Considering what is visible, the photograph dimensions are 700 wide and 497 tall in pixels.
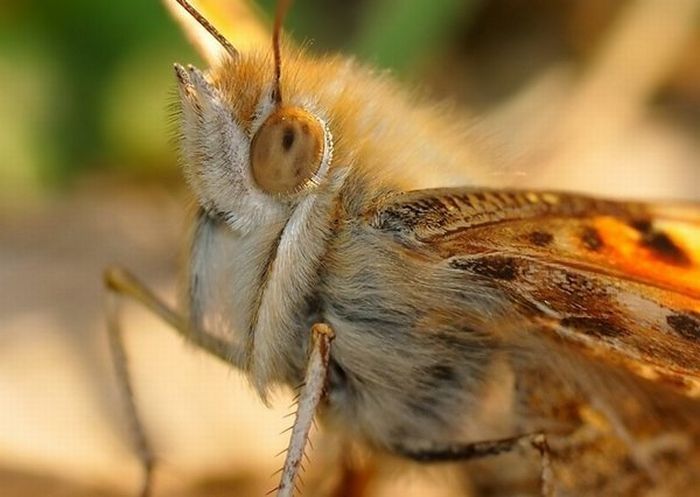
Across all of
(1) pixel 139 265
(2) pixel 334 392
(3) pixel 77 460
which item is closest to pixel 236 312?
(2) pixel 334 392

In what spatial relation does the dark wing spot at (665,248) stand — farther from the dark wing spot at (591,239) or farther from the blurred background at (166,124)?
the blurred background at (166,124)

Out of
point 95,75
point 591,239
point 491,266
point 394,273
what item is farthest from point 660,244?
point 95,75

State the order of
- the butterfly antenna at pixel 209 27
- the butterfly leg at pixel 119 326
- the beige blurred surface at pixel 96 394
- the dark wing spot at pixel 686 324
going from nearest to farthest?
the dark wing spot at pixel 686 324 < the butterfly antenna at pixel 209 27 < the butterfly leg at pixel 119 326 < the beige blurred surface at pixel 96 394

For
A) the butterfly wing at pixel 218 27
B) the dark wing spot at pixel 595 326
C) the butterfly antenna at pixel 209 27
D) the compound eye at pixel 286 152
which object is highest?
the butterfly wing at pixel 218 27

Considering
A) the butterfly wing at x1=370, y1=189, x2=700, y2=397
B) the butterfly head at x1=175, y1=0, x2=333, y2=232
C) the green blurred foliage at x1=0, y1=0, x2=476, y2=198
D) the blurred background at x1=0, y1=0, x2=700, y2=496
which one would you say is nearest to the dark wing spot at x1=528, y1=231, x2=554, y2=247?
the butterfly wing at x1=370, y1=189, x2=700, y2=397

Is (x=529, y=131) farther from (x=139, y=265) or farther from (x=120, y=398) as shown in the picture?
(x=120, y=398)

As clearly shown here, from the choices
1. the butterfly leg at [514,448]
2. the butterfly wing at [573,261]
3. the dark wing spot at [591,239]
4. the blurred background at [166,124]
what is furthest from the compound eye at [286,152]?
the blurred background at [166,124]
